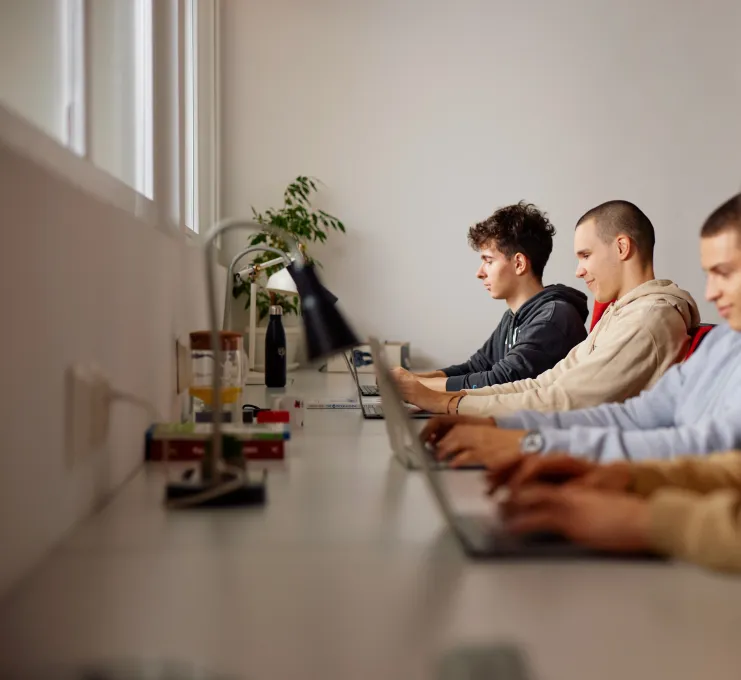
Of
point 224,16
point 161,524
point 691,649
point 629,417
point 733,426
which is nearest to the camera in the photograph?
point 691,649

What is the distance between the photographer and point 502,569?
800 millimetres

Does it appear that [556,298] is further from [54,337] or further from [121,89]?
[54,337]

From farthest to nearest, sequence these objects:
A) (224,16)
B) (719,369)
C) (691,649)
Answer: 1. (224,16)
2. (719,369)
3. (691,649)

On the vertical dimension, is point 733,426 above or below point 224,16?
below

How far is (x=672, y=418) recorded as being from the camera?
1.60m

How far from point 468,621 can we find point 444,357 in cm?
360

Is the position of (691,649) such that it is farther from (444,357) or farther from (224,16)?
(224,16)

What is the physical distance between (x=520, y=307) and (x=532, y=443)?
1.67 metres

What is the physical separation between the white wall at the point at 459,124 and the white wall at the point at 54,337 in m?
2.92

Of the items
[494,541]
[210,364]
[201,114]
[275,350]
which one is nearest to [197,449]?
[210,364]

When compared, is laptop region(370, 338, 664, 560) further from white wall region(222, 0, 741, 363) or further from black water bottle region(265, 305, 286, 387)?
white wall region(222, 0, 741, 363)

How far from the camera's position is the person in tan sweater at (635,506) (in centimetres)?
79

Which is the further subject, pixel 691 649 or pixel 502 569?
pixel 502 569

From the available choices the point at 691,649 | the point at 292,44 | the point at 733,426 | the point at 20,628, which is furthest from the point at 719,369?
the point at 292,44
